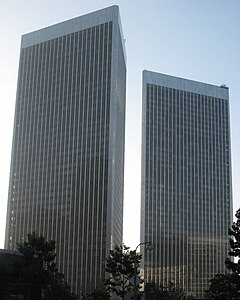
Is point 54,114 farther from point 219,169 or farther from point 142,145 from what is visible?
point 219,169

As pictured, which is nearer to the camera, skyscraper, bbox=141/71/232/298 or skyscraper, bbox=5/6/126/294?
skyscraper, bbox=5/6/126/294

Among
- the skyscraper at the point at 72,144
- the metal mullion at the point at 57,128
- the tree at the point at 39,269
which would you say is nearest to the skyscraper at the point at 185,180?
the skyscraper at the point at 72,144

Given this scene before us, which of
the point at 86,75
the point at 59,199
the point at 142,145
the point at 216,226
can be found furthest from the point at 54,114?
the point at 216,226

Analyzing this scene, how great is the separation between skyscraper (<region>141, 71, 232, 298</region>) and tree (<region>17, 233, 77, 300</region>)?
110m

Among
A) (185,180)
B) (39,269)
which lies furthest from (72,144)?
(39,269)

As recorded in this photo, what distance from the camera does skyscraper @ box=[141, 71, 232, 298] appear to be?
166m

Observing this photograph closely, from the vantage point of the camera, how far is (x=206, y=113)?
181250 mm

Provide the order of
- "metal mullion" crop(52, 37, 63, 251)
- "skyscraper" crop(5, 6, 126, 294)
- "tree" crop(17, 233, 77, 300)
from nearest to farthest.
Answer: "tree" crop(17, 233, 77, 300) < "skyscraper" crop(5, 6, 126, 294) < "metal mullion" crop(52, 37, 63, 251)

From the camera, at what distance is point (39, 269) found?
48344 millimetres

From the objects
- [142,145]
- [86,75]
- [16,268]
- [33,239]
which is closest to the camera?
[16,268]

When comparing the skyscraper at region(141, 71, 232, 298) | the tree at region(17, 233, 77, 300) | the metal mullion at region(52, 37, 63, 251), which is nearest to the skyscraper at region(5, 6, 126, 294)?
the metal mullion at region(52, 37, 63, 251)

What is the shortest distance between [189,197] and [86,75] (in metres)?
58.2

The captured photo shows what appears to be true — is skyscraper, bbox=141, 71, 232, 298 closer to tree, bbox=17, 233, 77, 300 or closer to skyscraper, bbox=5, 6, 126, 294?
skyscraper, bbox=5, 6, 126, 294

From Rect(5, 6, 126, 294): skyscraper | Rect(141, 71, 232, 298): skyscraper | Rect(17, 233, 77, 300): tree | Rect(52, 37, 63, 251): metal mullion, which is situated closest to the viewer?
Rect(17, 233, 77, 300): tree
